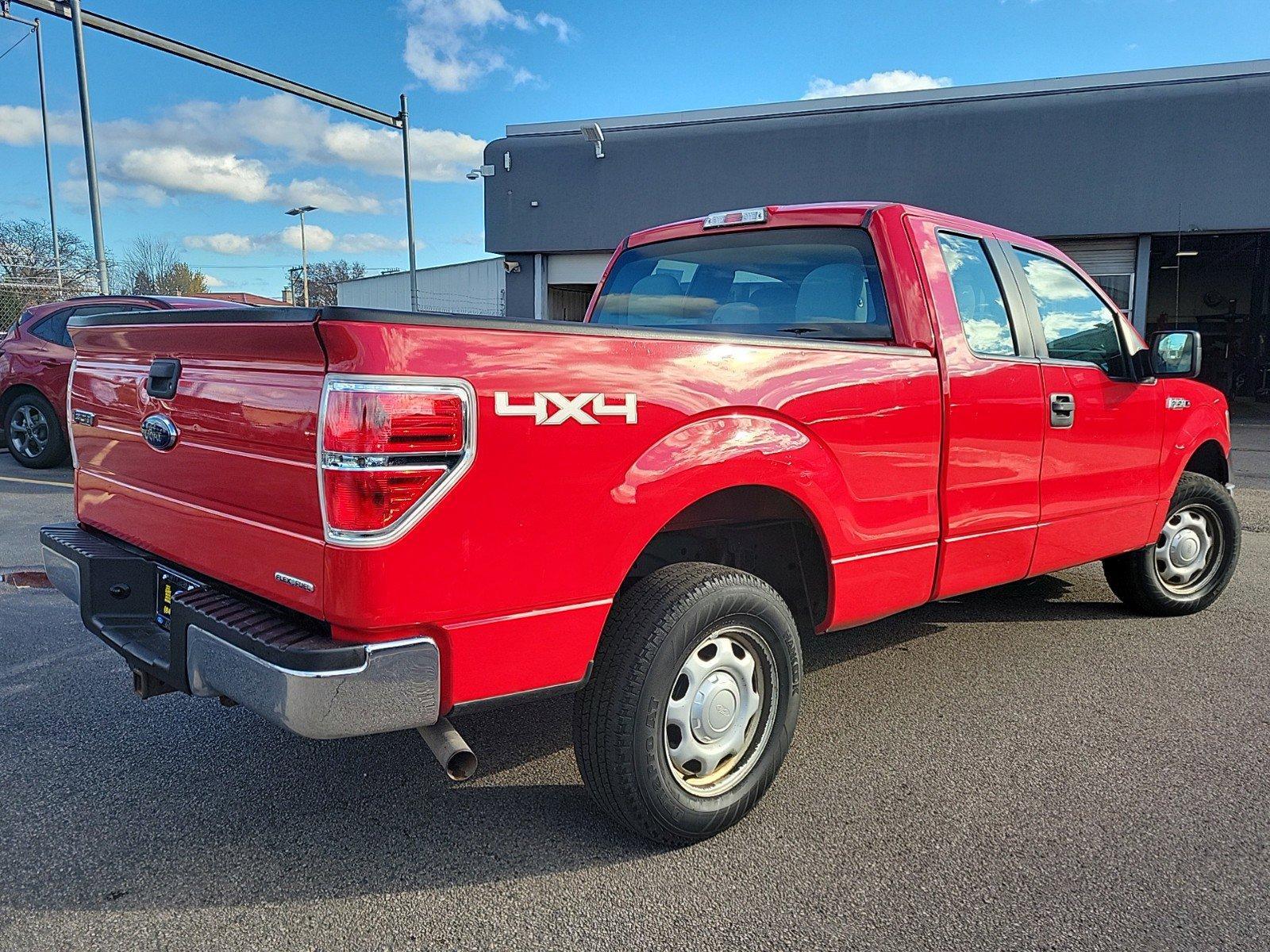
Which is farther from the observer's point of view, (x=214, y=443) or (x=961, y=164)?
(x=961, y=164)

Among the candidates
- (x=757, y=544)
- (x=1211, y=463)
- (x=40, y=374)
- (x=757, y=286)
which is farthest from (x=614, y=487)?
(x=40, y=374)

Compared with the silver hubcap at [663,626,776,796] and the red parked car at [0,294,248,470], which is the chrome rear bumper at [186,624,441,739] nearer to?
the silver hubcap at [663,626,776,796]

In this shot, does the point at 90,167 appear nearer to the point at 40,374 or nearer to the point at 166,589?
the point at 40,374

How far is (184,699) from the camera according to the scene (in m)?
3.74

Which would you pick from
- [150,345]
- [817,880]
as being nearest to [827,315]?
[817,880]

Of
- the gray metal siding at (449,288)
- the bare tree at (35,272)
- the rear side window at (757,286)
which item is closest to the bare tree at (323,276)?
the gray metal siding at (449,288)

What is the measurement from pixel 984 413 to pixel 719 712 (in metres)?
1.62

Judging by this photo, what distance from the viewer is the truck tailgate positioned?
2137mm

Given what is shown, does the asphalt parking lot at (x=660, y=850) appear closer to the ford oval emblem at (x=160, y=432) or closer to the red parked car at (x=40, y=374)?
the ford oval emblem at (x=160, y=432)

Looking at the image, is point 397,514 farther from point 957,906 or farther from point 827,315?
point 827,315

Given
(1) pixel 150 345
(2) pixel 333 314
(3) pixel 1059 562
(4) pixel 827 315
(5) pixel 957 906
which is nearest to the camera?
(2) pixel 333 314

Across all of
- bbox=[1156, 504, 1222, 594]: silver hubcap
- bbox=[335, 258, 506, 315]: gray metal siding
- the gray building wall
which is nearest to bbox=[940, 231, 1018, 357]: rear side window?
bbox=[1156, 504, 1222, 594]: silver hubcap

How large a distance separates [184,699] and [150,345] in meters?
1.70

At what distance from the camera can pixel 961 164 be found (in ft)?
59.4
